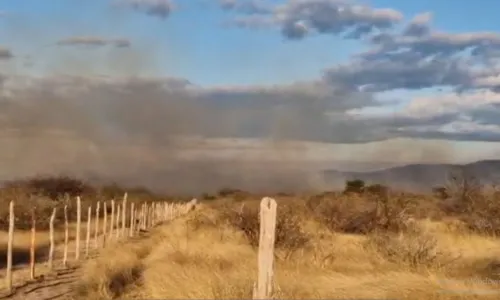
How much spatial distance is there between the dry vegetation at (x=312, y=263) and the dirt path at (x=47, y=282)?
2.20 ft

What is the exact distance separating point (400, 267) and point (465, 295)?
5.01m

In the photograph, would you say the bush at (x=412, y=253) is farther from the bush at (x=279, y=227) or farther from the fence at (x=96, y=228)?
the fence at (x=96, y=228)

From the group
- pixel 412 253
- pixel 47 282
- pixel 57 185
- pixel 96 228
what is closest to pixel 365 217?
pixel 96 228

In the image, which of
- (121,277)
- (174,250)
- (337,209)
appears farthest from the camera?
(337,209)

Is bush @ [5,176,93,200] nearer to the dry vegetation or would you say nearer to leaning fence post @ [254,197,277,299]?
the dry vegetation

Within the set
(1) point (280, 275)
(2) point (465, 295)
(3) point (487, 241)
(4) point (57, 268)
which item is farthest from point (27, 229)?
(2) point (465, 295)

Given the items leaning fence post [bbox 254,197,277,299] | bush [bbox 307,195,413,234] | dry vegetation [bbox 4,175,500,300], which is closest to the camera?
leaning fence post [bbox 254,197,277,299]

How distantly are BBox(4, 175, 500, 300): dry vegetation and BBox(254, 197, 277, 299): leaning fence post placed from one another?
2.30ft

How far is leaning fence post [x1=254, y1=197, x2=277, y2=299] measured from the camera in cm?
Answer: 1398

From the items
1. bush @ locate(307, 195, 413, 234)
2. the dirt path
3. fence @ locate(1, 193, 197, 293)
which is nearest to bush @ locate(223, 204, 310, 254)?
fence @ locate(1, 193, 197, 293)

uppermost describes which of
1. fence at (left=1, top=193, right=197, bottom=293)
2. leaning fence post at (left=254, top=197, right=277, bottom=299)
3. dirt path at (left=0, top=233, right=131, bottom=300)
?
leaning fence post at (left=254, top=197, right=277, bottom=299)

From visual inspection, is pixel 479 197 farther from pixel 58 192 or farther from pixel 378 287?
pixel 58 192

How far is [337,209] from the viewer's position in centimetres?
4150

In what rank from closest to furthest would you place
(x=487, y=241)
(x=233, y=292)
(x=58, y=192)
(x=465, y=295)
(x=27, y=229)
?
1. (x=233, y=292)
2. (x=465, y=295)
3. (x=487, y=241)
4. (x=27, y=229)
5. (x=58, y=192)
